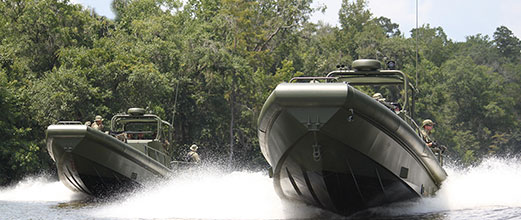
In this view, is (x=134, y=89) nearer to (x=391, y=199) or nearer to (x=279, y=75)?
(x=279, y=75)

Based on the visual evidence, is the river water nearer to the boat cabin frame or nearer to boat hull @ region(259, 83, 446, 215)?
boat hull @ region(259, 83, 446, 215)

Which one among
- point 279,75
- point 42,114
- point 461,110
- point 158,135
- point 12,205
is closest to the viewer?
point 12,205

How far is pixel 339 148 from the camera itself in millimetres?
11148

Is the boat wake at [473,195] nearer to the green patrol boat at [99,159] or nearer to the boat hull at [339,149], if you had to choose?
the boat hull at [339,149]

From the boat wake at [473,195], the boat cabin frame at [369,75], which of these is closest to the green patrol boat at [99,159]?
the boat cabin frame at [369,75]

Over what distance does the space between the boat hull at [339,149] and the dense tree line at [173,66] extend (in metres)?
12.3

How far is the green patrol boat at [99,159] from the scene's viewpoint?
1697 centimetres

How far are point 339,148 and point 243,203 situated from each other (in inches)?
163

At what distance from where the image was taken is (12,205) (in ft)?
60.2

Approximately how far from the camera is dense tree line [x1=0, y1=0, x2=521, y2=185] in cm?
3319

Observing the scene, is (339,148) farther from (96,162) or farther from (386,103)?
(96,162)

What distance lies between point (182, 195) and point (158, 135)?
14.1 feet

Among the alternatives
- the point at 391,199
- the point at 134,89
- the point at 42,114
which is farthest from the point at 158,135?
the point at 134,89

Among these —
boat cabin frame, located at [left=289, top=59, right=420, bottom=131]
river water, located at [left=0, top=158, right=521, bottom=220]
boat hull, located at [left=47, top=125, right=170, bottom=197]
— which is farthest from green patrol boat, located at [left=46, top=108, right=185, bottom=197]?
boat cabin frame, located at [left=289, top=59, right=420, bottom=131]
